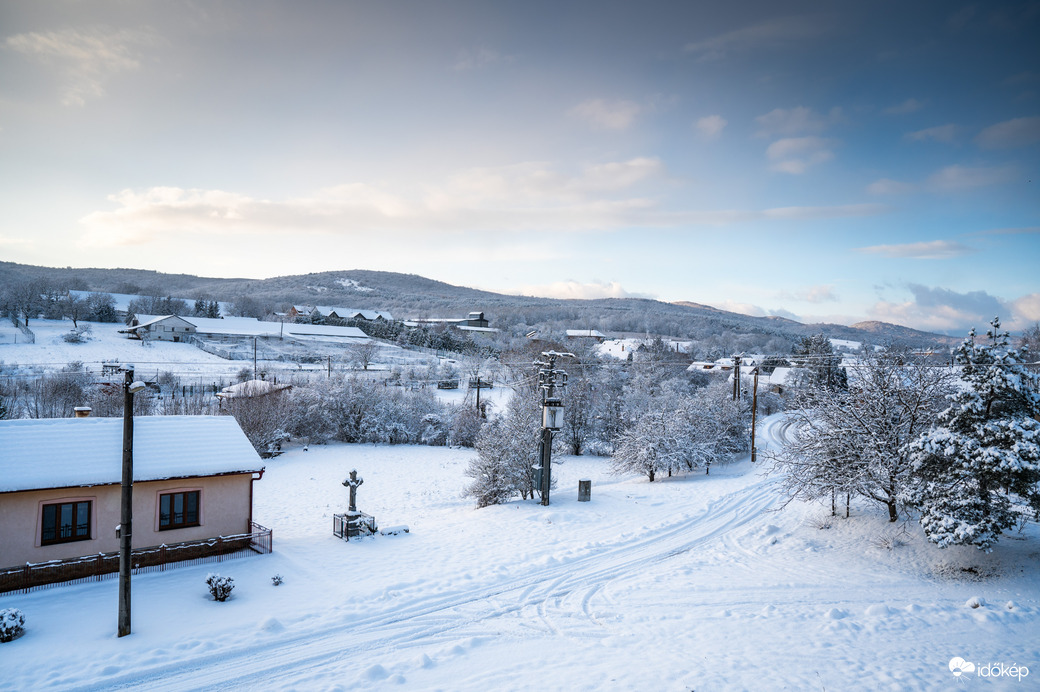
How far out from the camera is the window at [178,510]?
14.3 metres

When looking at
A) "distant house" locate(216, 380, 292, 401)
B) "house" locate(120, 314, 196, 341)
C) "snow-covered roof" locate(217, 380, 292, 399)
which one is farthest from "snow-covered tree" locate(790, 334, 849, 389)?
"house" locate(120, 314, 196, 341)

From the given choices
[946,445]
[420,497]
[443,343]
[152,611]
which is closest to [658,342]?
[443,343]

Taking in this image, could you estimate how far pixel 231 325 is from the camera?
7475 centimetres

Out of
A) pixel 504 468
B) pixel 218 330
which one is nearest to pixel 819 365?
pixel 504 468

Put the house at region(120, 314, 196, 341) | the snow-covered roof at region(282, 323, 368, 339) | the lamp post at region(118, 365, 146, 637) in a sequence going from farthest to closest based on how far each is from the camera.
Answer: the snow-covered roof at region(282, 323, 368, 339) < the house at region(120, 314, 196, 341) < the lamp post at region(118, 365, 146, 637)

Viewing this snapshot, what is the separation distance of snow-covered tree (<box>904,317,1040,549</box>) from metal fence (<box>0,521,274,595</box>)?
16.6 m

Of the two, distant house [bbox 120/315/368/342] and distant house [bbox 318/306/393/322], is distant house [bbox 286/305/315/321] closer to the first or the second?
distant house [bbox 318/306/393/322]

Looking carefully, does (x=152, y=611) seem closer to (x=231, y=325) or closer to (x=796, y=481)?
(x=796, y=481)

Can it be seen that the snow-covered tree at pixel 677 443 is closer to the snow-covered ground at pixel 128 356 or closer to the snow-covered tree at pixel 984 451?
the snow-covered tree at pixel 984 451

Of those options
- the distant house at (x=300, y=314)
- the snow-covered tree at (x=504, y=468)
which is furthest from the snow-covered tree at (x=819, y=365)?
the distant house at (x=300, y=314)

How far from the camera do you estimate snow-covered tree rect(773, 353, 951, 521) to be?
508 inches

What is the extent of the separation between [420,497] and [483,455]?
661 cm

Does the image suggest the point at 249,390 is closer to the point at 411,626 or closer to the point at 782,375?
the point at 411,626

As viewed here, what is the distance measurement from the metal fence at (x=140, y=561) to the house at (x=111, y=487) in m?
0.06
